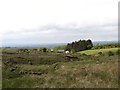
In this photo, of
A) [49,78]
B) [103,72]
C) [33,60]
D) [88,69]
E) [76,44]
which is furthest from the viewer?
[76,44]

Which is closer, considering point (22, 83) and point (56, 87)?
point (56, 87)

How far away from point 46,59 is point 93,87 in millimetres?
25748

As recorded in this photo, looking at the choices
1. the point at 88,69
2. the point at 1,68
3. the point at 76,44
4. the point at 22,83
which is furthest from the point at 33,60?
the point at 76,44

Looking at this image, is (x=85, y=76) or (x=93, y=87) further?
(x=85, y=76)

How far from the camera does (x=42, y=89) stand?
66.6ft

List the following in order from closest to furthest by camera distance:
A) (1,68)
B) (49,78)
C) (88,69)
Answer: (49,78) → (88,69) → (1,68)

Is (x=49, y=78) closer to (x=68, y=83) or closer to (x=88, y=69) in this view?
(x=68, y=83)

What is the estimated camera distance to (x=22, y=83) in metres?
23.1

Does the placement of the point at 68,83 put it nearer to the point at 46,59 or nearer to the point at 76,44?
the point at 46,59

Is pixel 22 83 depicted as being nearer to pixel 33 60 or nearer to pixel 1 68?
pixel 1 68

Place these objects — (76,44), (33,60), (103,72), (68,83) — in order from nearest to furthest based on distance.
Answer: (68,83) → (103,72) → (33,60) → (76,44)

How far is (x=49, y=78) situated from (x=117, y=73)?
22.0ft

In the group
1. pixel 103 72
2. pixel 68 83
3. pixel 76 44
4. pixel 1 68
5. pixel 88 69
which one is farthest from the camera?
pixel 76 44

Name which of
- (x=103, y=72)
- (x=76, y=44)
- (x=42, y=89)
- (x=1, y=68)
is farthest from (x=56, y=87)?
(x=76, y=44)
